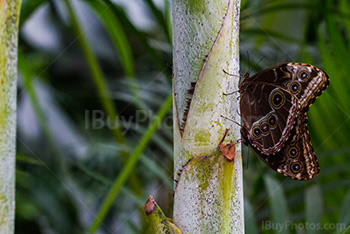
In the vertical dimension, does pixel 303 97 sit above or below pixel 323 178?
above

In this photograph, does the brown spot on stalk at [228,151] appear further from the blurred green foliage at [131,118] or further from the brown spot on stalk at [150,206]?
the blurred green foliage at [131,118]

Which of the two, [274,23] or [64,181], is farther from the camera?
[274,23]

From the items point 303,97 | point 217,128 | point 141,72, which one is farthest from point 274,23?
point 217,128

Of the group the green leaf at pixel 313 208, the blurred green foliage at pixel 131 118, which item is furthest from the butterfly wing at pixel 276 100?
the green leaf at pixel 313 208

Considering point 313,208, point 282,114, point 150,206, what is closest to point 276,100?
point 282,114

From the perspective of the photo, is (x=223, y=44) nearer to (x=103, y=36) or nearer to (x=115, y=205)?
(x=115, y=205)

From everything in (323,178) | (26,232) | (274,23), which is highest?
(274,23)

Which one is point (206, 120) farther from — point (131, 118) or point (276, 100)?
point (131, 118)

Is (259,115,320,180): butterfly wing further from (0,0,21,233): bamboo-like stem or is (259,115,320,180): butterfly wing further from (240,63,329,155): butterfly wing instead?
(0,0,21,233): bamboo-like stem
